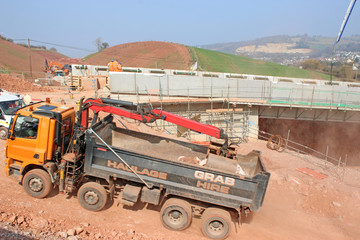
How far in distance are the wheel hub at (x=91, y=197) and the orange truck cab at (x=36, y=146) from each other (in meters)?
1.02

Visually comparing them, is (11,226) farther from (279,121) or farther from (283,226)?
(279,121)

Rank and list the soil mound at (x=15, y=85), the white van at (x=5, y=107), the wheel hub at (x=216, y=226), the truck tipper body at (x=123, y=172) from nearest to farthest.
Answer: the truck tipper body at (x=123, y=172) < the wheel hub at (x=216, y=226) < the white van at (x=5, y=107) < the soil mound at (x=15, y=85)

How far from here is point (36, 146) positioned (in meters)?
6.49

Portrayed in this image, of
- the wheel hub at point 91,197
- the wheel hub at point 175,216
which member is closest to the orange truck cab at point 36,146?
the wheel hub at point 91,197

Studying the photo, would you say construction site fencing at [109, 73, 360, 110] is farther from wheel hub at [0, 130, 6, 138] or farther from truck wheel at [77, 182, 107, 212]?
truck wheel at [77, 182, 107, 212]

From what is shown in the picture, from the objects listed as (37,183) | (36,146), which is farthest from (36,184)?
(36,146)

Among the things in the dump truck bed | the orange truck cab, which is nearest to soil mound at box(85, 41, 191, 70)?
the orange truck cab

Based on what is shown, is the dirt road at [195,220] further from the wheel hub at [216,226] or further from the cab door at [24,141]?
the cab door at [24,141]

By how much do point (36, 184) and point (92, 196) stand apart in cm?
161

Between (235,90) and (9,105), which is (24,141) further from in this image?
(235,90)

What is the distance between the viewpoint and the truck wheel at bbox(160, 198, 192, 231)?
6152 millimetres

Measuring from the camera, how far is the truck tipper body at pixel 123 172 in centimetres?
605

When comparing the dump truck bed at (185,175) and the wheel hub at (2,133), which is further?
the wheel hub at (2,133)

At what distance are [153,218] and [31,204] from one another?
3.23 metres
